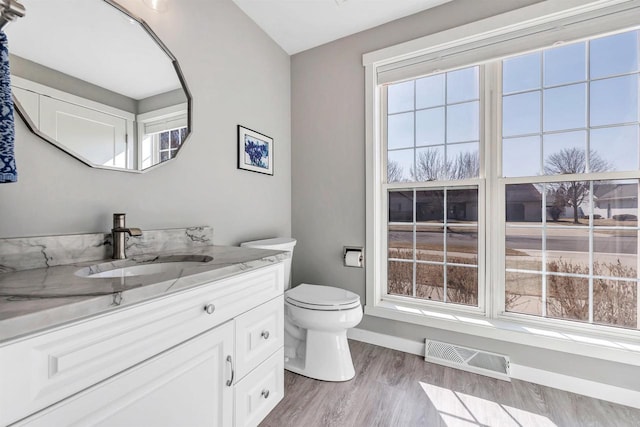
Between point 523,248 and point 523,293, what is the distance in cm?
29

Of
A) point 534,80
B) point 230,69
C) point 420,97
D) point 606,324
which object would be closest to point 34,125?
point 230,69

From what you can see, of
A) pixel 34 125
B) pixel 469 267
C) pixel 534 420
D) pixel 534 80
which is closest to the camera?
pixel 34 125

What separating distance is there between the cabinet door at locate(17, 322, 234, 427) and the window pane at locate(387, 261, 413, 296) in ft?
4.82

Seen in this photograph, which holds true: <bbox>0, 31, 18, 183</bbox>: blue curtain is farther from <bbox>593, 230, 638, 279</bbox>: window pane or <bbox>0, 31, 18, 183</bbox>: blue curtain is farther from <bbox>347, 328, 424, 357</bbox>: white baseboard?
<bbox>593, 230, 638, 279</bbox>: window pane

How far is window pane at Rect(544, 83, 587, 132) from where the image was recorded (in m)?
1.60

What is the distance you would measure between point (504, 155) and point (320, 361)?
5.84 feet

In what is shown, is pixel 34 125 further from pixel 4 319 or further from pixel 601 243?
pixel 601 243

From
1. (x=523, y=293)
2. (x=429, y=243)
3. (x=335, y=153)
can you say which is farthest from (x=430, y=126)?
(x=523, y=293)

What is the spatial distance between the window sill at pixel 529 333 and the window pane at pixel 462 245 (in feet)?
1.22

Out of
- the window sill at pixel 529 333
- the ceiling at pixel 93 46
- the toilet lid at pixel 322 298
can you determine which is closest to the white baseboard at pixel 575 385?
the window sill at pixel 529 333

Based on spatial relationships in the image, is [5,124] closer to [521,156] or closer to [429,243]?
[429,243]

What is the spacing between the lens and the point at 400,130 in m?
2.12

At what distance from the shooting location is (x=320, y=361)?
164cm

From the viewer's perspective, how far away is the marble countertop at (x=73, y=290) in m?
0.50
